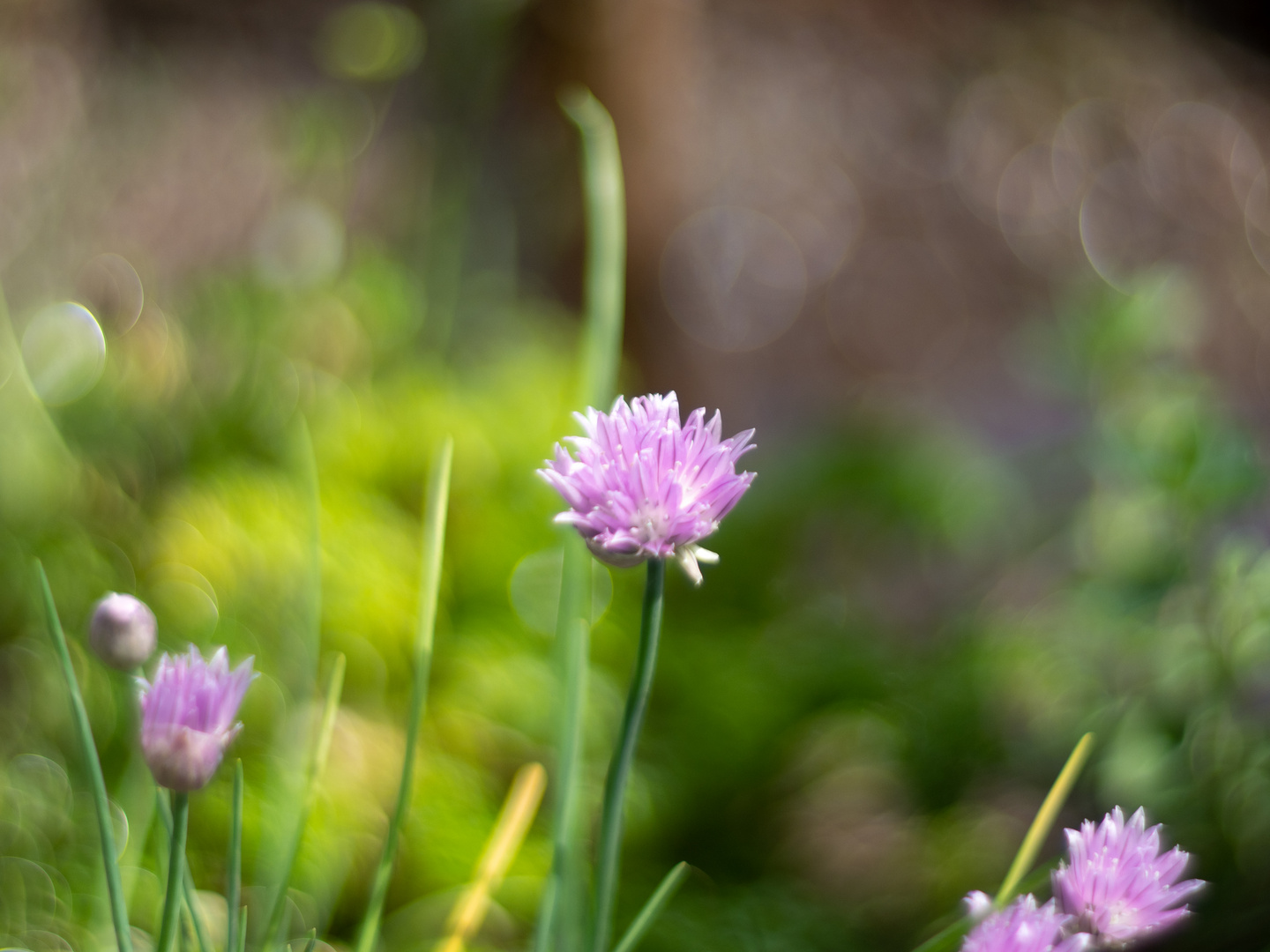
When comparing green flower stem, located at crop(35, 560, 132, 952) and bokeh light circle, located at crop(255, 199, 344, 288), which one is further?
bokeh light circle, located at crop(255, 199, 344, 288)

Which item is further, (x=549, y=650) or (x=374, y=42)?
(x=374, y=42)

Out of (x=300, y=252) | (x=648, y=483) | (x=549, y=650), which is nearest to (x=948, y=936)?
(x=648, y=483)

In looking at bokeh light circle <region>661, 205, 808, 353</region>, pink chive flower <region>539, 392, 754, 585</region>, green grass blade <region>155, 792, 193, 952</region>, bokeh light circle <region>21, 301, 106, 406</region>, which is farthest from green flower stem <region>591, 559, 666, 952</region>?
bokeh light circle <region>661, 205, 808, 353</region>

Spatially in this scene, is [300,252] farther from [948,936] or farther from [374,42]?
[948,936]

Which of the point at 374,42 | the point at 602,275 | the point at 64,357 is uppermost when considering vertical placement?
the point at 374,42

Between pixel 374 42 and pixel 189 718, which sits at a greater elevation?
pixel 374 42

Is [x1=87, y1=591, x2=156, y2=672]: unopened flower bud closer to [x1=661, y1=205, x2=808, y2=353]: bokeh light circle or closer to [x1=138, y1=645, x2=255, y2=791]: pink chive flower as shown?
[x1=138, y1=645, x2=255, y2=791]: pink chive flower
